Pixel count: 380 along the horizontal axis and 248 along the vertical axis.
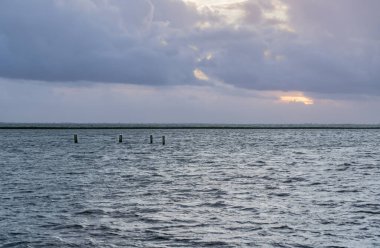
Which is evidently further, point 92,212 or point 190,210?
point 190,210

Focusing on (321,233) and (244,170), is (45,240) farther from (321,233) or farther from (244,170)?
(244,170)

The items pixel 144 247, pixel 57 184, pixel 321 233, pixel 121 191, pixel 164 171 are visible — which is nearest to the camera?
pixel 144 247

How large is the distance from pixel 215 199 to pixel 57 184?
11.6 m

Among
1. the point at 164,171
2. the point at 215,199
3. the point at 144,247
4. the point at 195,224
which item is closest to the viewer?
the point at 144,247

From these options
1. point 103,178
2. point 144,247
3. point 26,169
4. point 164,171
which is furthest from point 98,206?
point 26,169

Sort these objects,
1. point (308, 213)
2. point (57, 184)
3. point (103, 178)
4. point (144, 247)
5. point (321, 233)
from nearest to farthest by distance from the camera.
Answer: point (144, 247)
point (321, 233)
point (308, 213)
point (57, 184)
point (103, 178)

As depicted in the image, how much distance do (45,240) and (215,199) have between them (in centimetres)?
1019

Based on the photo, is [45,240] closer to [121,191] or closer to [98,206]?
[98,206]

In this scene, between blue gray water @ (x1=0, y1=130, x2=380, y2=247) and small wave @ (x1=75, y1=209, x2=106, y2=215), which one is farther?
small wave @ (x1=75, y1=209, x2=106, y2=215)

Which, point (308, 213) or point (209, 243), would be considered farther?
point (308, 213)

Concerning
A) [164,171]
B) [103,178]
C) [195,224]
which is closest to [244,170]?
[164,171]

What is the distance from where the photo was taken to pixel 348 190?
2828 centimetres

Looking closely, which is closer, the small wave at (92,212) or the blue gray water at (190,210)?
the blue gray water at (190,210)

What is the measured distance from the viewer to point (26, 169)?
42.3m
